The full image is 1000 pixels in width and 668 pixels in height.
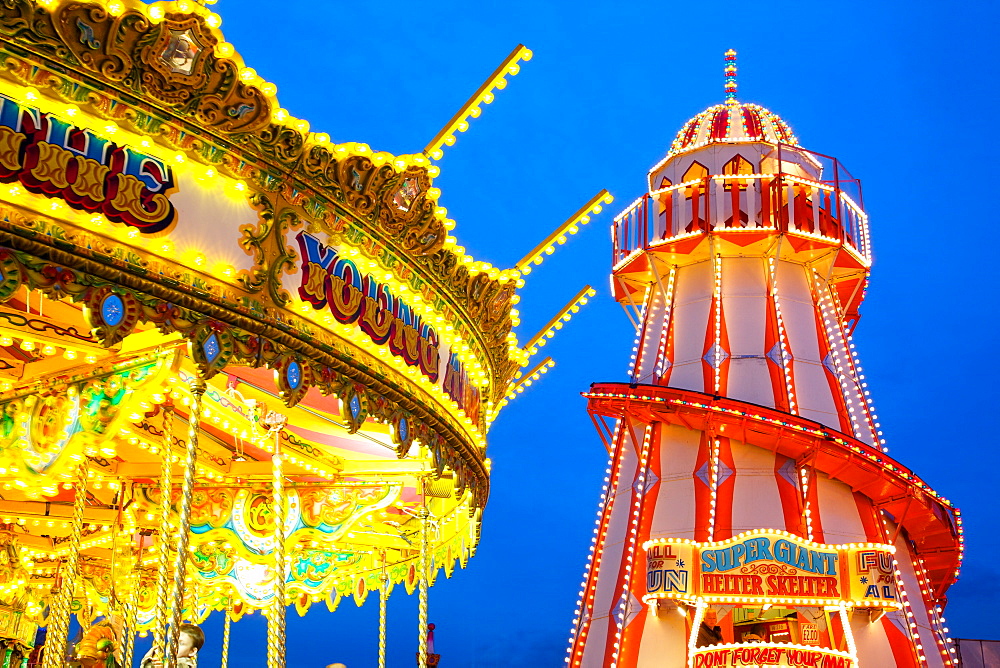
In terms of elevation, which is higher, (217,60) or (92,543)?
(217,60)

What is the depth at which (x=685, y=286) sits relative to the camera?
65.4 ft

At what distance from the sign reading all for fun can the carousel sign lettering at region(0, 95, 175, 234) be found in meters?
11.6

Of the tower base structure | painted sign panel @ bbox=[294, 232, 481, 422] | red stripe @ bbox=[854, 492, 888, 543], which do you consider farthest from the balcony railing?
painted sign panel @ bbox=[294, 232, 481, 422]

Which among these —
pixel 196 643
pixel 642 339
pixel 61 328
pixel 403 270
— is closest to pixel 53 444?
pixel 61 328

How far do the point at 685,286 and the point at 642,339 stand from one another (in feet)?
4.71

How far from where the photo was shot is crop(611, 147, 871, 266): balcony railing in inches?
747

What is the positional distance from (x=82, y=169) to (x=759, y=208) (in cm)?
1609

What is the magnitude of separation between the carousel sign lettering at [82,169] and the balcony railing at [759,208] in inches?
601

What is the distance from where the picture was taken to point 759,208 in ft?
62.5

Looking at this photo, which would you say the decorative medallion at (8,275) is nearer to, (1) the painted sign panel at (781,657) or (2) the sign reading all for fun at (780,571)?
(2) the sign reading all for fun at (780,571)

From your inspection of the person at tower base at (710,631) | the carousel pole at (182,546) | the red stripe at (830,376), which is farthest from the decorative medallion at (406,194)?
the red stripe at (830,376)

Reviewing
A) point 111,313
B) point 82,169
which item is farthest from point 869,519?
point 82,169

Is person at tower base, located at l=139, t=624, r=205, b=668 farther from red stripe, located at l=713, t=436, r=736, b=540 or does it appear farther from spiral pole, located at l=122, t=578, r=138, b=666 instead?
red stripe, located at l=713, t=436, r=736, b=540

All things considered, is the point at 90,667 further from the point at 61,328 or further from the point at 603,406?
the point at 603,406
